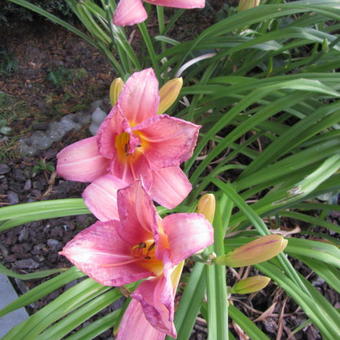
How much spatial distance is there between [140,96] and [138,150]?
11 centimetres

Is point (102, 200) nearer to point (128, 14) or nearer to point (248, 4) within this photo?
point (128, 14)

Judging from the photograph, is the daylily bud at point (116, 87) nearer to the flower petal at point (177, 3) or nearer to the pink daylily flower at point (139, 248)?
the flower petal at point (177, 3)

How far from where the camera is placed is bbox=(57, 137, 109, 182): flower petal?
0.77 metres

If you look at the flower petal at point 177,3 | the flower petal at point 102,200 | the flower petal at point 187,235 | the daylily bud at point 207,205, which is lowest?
the daylily bud at point 207,205

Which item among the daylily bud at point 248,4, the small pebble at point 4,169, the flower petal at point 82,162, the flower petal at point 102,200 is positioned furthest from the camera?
the small pebble at point 4,169

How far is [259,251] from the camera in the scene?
68cm

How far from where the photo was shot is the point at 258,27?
4.75 feet

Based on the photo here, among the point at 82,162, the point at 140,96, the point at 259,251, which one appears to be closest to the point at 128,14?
the point at 140,96

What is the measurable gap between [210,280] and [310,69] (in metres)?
0.83

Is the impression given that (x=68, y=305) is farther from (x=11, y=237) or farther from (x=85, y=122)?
(x=85, y=122)

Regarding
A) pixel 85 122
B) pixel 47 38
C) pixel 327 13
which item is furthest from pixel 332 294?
pixel 47 38

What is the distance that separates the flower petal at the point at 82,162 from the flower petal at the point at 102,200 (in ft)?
0.30

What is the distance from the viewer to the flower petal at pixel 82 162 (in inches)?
30.5

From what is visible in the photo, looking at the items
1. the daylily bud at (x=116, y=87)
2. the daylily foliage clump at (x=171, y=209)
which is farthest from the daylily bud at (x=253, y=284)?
the daylily bud at (x=116, y=87)
